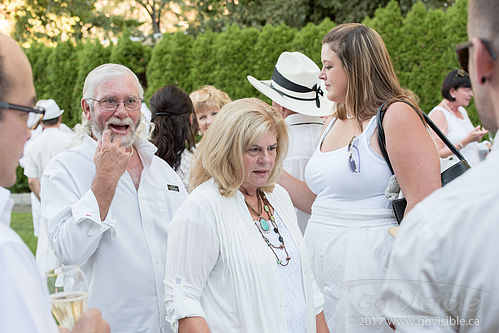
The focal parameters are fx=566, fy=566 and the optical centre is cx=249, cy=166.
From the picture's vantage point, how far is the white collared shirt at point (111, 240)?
2.81 metres

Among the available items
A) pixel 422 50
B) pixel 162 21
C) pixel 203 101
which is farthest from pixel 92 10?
pixel 203 101

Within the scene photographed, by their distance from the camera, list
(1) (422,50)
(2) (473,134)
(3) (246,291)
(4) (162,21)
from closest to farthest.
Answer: (3) (246,291) → (2) (473,134) → (1) (422,50) → (4) (162,21)

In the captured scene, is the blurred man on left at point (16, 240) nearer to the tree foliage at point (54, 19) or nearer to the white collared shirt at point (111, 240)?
the white collared shirt at point (111, 240)

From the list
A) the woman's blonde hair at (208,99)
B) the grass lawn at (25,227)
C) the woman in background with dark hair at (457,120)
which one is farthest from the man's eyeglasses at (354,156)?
the grass lawn at (25,227)

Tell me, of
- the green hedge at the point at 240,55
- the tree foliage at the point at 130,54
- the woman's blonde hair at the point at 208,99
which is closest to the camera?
the woman's blonde hair at the point at 208,99

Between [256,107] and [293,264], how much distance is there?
808 millimetres

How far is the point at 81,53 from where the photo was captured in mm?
13992

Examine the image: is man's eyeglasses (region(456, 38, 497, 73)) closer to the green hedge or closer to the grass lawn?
the grass lawn

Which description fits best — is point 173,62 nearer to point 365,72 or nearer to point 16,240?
point 365,72

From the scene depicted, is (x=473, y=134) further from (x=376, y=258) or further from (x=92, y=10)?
(x=92, y=10)

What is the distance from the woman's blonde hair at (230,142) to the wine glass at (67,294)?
1155mm

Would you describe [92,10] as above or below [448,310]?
above

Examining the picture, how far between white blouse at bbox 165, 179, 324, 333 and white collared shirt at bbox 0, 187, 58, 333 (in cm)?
123

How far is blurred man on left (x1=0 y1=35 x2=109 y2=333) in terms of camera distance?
1.27 m
